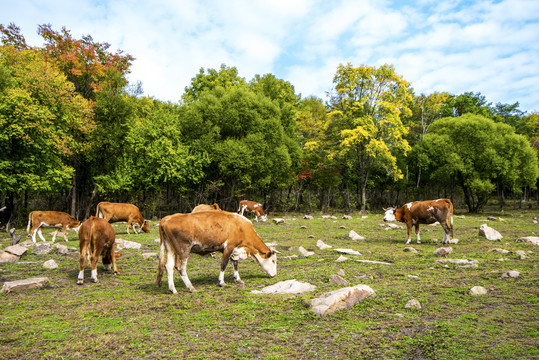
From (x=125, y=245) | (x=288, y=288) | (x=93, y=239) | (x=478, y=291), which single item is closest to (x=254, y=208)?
(x=125, y=245)

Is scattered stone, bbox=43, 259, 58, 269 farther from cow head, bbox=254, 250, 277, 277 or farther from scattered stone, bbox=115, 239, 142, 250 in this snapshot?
cow head, bbox=254, 250, 277, 277

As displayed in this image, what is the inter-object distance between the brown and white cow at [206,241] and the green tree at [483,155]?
3523 centimetres

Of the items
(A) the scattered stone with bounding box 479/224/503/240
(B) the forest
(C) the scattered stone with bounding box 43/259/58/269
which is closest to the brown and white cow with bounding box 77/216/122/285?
(C) the scattered stone with bounding box 43/259/58/269

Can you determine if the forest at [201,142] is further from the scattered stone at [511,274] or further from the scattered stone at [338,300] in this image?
the scattered stone at [511,274]

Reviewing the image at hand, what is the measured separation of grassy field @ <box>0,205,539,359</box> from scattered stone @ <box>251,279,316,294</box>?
0.25 m

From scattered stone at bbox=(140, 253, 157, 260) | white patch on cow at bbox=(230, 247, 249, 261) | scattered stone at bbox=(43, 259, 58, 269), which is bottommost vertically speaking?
scattered stone at bbox=(140, 253, 157, 260)

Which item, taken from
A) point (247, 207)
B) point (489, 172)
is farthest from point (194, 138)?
point (489, 172)

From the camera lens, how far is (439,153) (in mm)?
38844

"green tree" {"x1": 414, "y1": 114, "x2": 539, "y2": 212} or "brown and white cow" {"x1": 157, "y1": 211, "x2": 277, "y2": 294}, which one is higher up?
"green tree" {"x1": 414, "y1": 114, "x2": 539, "y2": 212}

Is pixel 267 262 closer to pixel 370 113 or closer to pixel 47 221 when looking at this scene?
pixel 47 221

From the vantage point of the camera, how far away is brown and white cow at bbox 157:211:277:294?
7660 millimetres

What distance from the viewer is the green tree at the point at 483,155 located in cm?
3631

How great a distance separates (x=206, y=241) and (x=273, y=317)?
9.28 feet

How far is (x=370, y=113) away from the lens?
36.7 meters
